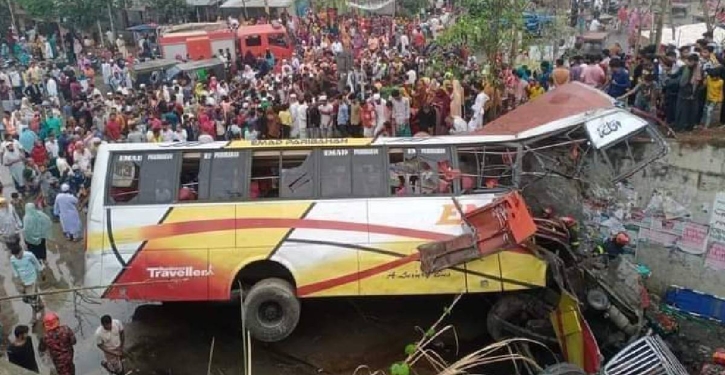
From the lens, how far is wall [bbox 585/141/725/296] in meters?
10.1

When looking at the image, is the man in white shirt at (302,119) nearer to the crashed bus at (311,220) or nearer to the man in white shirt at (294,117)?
the man in white shirt at (294,117)

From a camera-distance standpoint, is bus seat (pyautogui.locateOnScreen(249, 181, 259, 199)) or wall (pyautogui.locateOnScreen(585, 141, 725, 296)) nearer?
Answer: bus seat (pyautogui.locateOnScreen(249, 181, 259, 199))

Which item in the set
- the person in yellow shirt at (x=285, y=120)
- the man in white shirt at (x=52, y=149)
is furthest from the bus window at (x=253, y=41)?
the man in white shirt at (x=52, y=149)

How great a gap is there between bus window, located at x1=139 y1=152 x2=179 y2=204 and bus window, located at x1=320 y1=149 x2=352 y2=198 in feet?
6.45

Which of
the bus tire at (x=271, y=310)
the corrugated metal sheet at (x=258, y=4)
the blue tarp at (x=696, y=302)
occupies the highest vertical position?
the corrugated metal sheet at (x=258, y=4)

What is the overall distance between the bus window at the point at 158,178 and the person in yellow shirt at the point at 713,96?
26.9 ft

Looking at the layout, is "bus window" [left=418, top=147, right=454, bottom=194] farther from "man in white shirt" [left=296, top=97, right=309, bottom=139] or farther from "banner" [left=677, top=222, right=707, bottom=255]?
"man in white shirt" [left=296, top=97, right=309, bottom=139]

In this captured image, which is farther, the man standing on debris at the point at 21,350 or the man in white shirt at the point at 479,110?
the man in white shirt at the point at 479,110

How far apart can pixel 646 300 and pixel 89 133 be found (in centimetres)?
1236

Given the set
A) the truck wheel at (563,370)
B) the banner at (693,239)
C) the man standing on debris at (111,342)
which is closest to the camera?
the truck wheel at (563,370)

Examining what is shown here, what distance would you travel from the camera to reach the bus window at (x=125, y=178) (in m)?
9.22

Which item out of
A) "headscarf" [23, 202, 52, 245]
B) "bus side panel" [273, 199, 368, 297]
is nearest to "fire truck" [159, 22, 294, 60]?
"headscarf" [23, 202, 52, 245]

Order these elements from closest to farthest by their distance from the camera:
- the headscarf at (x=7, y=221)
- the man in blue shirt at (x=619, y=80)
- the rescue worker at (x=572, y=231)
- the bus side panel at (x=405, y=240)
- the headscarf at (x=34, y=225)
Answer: the bus side panel at (x=405, y=240) → the rescue worker at (x=572, y=231) → the headscarf at (x=7, y=221) → the headscarf at (x=34, y=225) → the man in blue shirt at (x=619, y=80)

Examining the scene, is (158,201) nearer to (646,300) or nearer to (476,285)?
(476,285)
